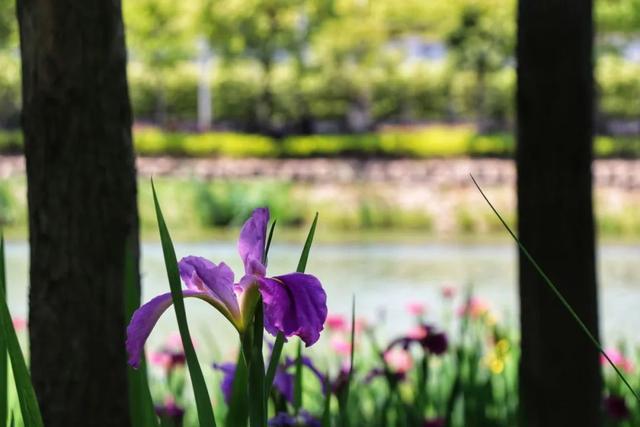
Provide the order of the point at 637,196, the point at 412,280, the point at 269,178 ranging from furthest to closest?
the point at 269,178 → the point at 637,196 → the point at 412,280

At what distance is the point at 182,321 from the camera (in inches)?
46.6

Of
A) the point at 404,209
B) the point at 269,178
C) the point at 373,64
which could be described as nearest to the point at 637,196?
the point at 404,209

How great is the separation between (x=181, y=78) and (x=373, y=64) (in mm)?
6076

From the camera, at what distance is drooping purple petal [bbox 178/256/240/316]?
1.15 meters

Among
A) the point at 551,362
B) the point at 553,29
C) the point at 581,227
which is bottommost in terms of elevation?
the point at 551,362

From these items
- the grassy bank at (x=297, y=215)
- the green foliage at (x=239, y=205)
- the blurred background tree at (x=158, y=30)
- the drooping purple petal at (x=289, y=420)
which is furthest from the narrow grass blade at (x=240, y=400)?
the blurred background tree at (x=158, y=30)

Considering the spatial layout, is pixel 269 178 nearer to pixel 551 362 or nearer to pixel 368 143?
pixel 368 143

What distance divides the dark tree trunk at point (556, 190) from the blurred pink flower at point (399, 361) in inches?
25.7

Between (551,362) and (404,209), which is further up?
(551,362)

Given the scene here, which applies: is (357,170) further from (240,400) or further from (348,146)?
(240,400)

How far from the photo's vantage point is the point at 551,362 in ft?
8.68

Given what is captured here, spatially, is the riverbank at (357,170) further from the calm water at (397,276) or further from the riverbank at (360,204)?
the calm water at (397,276)

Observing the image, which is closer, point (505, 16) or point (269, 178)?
point (269, 178)

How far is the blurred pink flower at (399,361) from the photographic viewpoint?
11.8 ft
